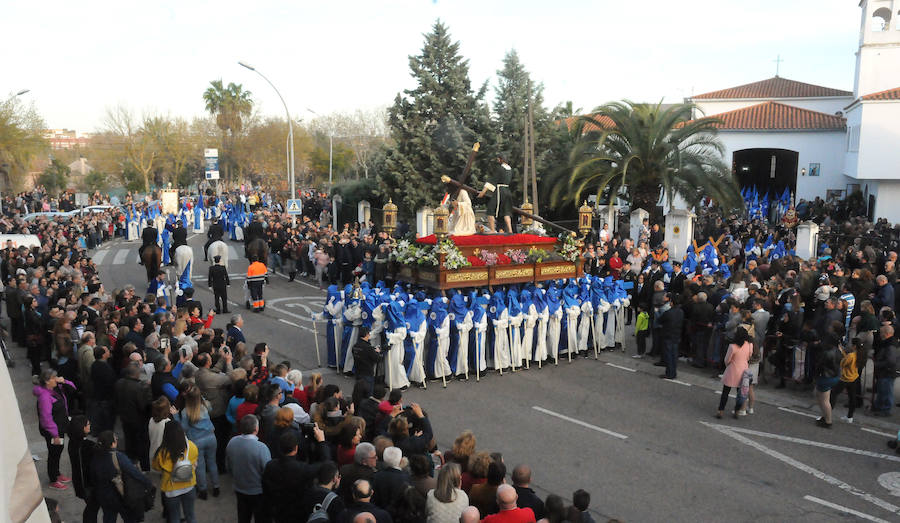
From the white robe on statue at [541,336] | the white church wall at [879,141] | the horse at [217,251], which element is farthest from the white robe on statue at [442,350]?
the white church wall at [879,141]

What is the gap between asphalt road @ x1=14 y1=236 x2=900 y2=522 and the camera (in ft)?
27.6

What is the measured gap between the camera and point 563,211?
109 feet

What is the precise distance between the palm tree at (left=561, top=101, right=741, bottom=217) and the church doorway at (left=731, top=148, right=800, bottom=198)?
18.1m

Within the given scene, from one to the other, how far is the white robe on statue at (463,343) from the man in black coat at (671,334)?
3.45 meters

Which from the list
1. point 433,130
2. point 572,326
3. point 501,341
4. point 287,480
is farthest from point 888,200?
point 287,480

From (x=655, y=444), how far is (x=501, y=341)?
4015 mm

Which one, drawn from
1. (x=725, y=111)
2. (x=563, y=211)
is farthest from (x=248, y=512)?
(x=725, y=111)

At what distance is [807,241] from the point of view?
22188 mm

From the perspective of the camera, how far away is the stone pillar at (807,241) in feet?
72.6

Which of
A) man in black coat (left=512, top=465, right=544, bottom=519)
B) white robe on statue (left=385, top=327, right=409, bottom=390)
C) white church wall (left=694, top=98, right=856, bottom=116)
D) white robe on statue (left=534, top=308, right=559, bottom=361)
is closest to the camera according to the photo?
man in black coat (left=512, top=465, right=544, bottom=519)

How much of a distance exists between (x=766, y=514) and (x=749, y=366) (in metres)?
3.78

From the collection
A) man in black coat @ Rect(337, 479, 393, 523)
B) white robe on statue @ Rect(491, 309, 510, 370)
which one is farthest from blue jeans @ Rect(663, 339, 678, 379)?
man in black coat @ Rect(337, 479, 393, 523)

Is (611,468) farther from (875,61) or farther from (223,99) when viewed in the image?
(223,99)

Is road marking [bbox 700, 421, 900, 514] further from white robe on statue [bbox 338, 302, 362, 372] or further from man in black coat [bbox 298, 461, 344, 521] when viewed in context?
man in black coat [bbox 298, 461, 344, 521]
